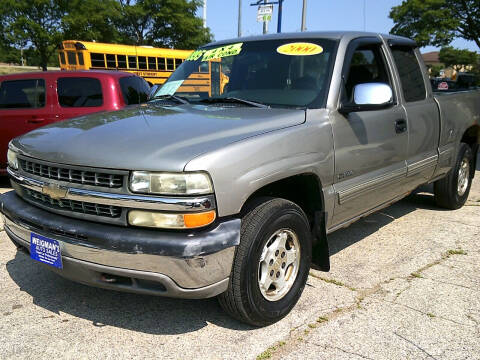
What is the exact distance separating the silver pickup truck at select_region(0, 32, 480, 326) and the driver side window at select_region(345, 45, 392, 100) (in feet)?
0.06

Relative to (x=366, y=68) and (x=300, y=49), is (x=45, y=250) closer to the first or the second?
(x=300, y=49)

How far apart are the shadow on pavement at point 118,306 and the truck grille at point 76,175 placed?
3.20 feet

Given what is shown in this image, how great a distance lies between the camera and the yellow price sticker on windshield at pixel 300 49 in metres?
3.28

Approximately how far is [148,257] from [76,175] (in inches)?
25.1

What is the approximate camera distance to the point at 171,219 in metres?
2.19

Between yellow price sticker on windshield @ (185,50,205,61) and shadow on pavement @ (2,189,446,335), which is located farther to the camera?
yellow price sticker on windshield @ (185,50,205,61)

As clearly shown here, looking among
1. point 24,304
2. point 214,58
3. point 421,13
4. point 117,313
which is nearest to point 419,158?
point 214,58

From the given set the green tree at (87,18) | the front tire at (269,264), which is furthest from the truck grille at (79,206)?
the green tree at (87,18)

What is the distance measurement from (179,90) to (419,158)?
2281 millimetres

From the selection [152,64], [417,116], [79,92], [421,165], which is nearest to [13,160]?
[417,116]

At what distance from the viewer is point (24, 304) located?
3.02 meters

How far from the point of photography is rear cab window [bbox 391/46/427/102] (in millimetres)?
3922

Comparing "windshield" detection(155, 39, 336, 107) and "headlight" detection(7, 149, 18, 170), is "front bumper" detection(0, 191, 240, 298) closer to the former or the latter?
"headlight" detection(7, 149, 18, 170)

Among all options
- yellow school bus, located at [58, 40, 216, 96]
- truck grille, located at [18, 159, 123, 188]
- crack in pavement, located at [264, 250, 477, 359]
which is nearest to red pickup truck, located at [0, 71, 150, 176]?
truck grille, located at [18, 159, 123, 188]
